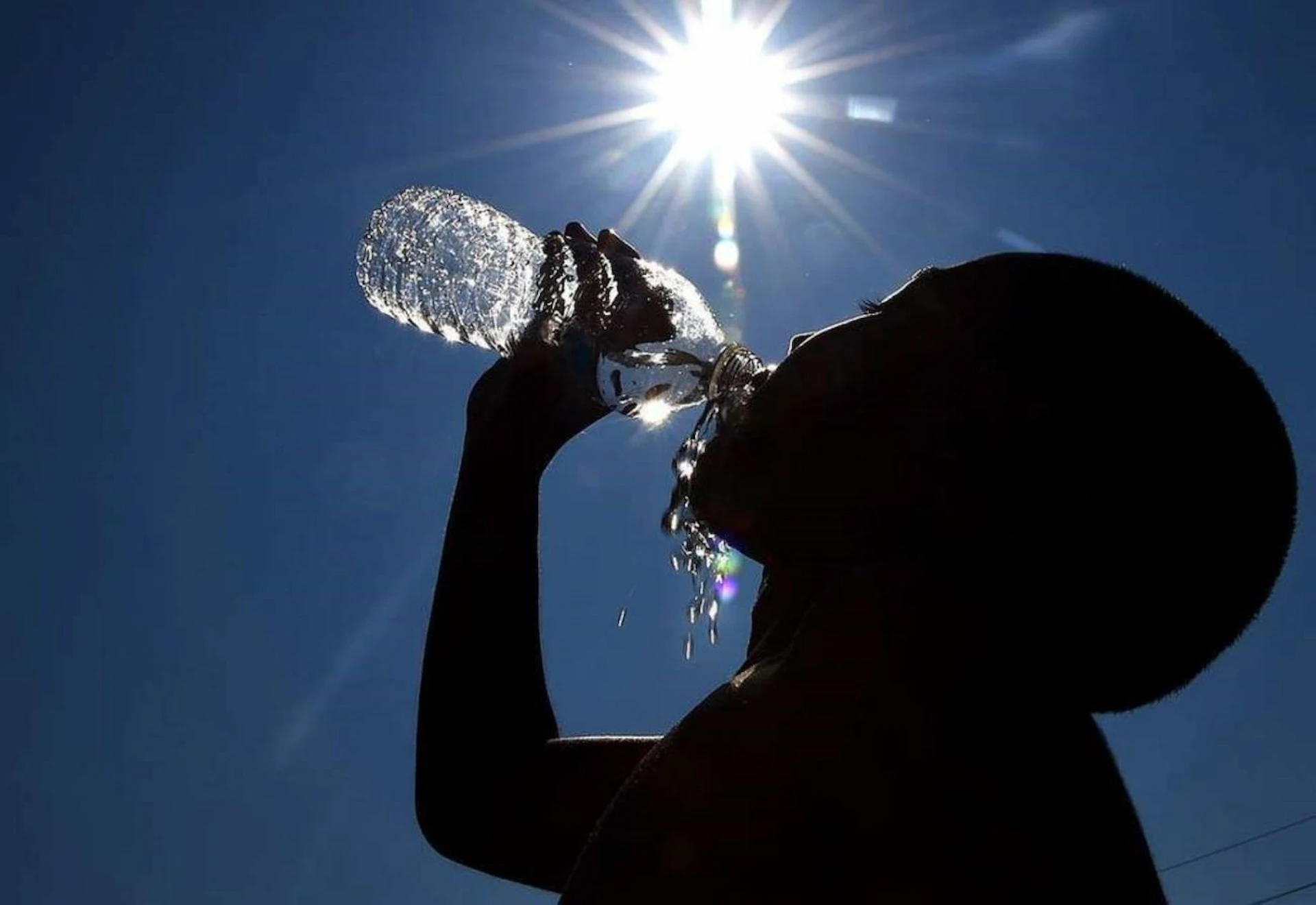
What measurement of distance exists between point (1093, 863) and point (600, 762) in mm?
1119

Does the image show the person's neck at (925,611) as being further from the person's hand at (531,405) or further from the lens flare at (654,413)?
the lens flare at (654,413)

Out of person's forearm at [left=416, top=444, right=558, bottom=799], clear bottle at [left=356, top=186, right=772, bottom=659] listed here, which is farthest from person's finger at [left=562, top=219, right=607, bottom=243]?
person's forearm at [left=416, top=444, right=558, bottom=799]

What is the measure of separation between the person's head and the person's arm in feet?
2.01

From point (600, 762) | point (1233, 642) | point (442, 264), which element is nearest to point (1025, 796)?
point (1233, 642)

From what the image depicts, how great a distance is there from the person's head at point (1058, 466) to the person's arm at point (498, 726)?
611 mm

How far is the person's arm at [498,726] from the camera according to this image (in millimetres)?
1863

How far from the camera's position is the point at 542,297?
8.95 feet

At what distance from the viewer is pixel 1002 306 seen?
60.6 inches

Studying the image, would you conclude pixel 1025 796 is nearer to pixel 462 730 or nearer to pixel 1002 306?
pixel 1002 306

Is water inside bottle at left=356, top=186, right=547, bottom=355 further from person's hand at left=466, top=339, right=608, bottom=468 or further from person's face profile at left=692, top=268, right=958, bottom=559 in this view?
person's face profile at left=692, top=268, right=958, bottom=559

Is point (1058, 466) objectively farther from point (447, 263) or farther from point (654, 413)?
point (447, 263)

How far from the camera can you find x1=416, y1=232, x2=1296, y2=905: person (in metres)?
1.01

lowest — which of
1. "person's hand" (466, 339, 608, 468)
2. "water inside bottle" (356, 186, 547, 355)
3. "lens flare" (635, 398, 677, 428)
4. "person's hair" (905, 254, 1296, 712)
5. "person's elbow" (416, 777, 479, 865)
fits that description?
"person's elbow" (416, 777, 479, 865)

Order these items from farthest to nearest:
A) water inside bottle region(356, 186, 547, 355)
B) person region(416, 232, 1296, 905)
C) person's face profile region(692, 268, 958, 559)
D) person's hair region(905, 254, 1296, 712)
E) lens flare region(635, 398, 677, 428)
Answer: water inside bottle region(356, 186, 547, 355) → lens flare region(635, 398, 677, 428) → person's face profile region(692, 268, 958, 559) → person's hair region(905, 254, 1296, 712) → person region(416, 232, 1296, 905)
